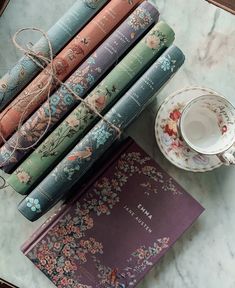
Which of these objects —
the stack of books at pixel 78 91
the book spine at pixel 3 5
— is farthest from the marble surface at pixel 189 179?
the stack of books at pixel 78 91

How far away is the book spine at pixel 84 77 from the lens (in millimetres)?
→ 760

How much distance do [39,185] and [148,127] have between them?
0.22 metres

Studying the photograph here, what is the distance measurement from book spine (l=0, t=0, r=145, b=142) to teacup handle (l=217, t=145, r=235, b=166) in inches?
9.9

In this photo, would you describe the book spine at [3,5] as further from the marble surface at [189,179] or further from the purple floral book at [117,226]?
the purple floral book at [117,226]

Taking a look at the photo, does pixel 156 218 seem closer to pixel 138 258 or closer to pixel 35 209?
pixel 138 258

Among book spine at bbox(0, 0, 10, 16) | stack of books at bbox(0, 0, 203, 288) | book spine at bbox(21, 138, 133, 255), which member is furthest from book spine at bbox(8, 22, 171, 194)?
book spine at bbox(0, 0, 10, 16)

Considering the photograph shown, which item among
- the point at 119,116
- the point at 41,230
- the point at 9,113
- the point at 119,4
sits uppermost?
the point at 119,4

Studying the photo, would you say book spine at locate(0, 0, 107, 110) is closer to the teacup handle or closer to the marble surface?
the marble surface

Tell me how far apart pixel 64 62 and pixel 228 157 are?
0.28 m

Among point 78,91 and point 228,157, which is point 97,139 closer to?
point 78,91

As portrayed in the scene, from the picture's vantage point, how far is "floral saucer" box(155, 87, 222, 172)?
867 mm

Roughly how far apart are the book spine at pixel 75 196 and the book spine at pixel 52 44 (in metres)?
0.18

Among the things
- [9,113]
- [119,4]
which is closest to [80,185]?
[9,113]

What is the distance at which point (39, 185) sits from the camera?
0.76m
